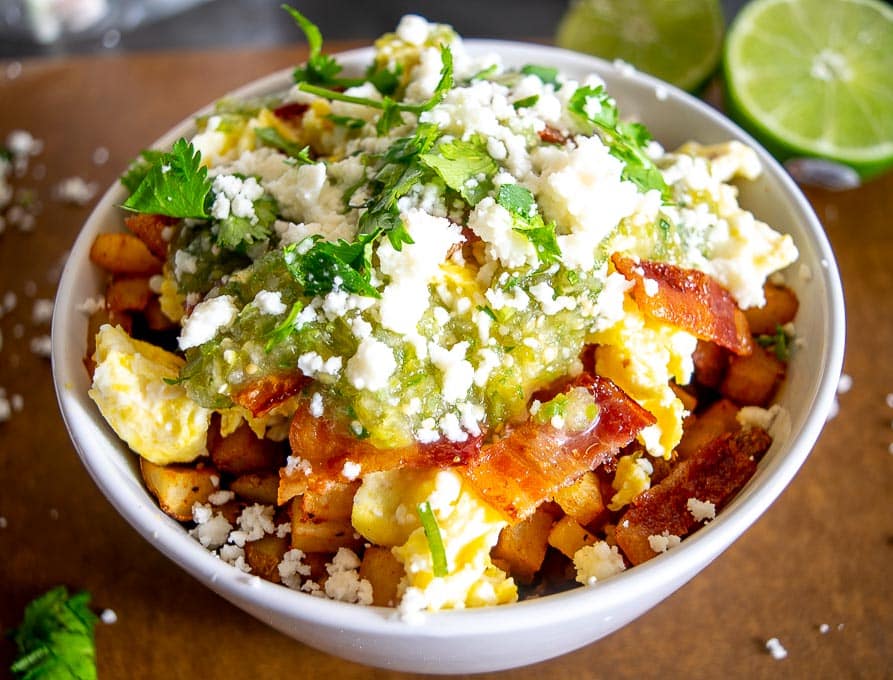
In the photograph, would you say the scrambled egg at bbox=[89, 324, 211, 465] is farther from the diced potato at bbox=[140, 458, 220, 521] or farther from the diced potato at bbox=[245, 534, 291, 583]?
the diced potato at bbox=[245, 534, 291, 583]

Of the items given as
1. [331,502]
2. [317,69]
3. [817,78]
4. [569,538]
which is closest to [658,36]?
[817,78]

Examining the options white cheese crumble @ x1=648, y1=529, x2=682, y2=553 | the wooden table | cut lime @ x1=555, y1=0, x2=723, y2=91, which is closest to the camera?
white cheese crumble @ x1=648, y1=529, x2=682, y2=553

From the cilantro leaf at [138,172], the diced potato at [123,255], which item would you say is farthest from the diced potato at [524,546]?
the cilantro leaf at [138,172]

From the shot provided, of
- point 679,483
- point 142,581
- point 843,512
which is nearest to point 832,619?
point 843,512

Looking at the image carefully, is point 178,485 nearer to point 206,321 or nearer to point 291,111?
point 206,321

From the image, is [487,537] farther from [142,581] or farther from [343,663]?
[142,581]

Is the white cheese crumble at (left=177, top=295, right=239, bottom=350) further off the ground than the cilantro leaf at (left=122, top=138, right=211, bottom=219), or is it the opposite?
the cilantro leaf at (left=122, top=138, right=211, bottom=219)

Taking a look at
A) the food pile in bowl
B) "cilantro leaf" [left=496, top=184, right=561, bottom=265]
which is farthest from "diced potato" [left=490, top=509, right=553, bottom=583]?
"cilantro leaf" [left=496, top=184, right=561, bottom=265]
